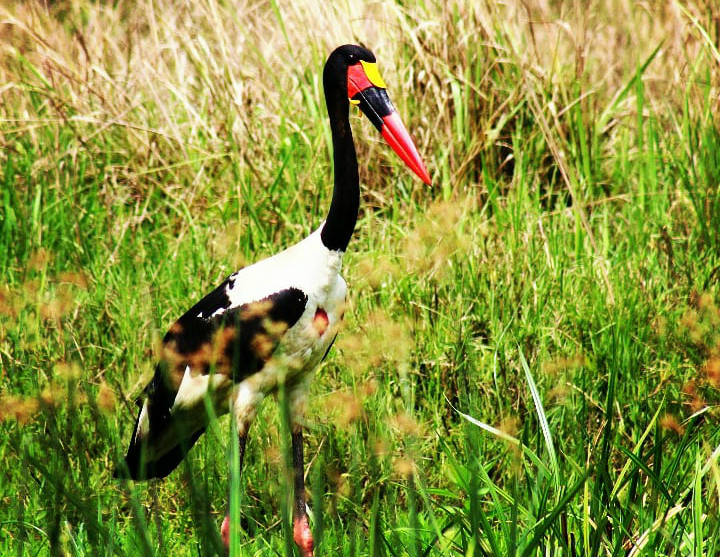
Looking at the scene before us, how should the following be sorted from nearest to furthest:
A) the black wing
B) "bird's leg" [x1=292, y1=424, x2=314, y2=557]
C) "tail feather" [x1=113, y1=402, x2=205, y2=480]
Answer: the black wing
"tail feather" [x1=113, y1=402, x2=205, y2=480]
"bird's leg" [x1=292, y1=424, x2=314, y2=557]

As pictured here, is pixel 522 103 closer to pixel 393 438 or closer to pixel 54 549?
pixel 393 438

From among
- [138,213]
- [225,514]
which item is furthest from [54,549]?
[138,213]

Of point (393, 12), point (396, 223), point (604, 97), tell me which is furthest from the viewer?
point (604, 97)

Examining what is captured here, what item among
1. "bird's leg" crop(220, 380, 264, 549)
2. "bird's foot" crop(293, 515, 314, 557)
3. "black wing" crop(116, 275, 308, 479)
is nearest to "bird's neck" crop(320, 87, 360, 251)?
"black wing" crop(116, 275, 308, 479)

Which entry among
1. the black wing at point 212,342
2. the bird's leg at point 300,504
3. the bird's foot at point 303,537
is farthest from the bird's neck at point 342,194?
the bird's foot at point 303,537

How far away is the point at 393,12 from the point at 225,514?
223cm

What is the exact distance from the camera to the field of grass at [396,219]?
2.88m

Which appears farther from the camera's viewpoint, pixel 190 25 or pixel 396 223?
pixel 190 25

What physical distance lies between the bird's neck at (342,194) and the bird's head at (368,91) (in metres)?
0.07

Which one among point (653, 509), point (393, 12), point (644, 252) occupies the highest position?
point (393, 12)

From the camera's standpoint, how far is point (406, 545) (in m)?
2.11

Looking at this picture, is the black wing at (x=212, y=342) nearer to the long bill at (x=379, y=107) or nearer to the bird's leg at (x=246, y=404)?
the bird's leg at (x=246, y=404)

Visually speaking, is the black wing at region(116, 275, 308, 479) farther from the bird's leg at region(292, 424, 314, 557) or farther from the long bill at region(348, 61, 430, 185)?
the long bill at region(348, 61, 430, 185)

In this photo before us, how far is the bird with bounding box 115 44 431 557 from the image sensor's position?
2662mm
